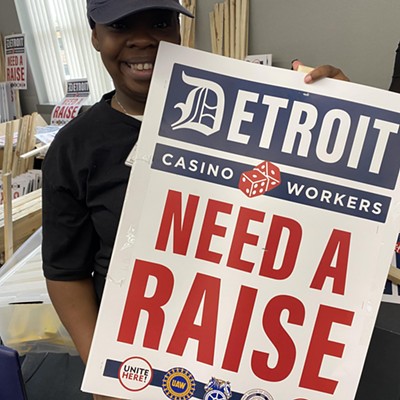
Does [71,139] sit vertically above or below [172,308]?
above

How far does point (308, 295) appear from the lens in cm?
56

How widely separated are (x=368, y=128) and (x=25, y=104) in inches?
161

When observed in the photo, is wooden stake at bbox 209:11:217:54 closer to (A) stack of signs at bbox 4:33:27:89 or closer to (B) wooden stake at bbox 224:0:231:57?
(B) wooden stake at bbox 224:0:231:57

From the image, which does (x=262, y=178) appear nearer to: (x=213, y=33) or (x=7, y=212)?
(x=7, y=212)

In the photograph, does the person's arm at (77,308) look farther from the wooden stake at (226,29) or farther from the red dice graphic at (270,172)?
the wooden stake at (226,29)

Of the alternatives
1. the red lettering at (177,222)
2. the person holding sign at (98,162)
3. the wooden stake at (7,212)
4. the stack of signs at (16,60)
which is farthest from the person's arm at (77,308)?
the stack of signs at (16,60)

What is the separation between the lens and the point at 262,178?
0.55 metres

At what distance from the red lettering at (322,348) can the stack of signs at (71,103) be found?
10.5 ft

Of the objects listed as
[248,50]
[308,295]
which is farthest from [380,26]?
[308,295]

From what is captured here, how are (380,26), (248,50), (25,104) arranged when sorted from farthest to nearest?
(25,104) → (248,50) → (380,26)

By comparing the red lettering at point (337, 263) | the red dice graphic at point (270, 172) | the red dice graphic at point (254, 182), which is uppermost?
the red dice graphic at point (270, 172)

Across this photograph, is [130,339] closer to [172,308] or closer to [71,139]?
[172,308]

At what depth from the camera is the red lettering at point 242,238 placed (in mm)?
557

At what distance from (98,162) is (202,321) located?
1.03 feet
